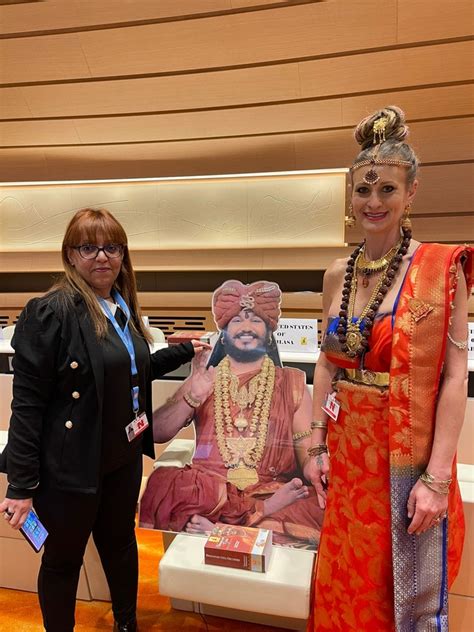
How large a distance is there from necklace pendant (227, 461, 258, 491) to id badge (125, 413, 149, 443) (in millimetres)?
Result: 414

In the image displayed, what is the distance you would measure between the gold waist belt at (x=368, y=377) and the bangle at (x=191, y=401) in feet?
2.49

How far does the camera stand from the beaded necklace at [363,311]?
1073mm

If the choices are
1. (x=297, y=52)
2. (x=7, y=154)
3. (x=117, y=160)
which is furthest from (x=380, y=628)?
(x=7, y=154)

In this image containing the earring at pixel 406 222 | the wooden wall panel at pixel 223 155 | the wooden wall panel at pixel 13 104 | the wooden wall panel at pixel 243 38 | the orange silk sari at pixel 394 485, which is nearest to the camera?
the orange silk sari at pixel 394 485

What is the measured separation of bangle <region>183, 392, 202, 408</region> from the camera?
67.1 inches

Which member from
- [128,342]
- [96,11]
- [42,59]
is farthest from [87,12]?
[128,342]

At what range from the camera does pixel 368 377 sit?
110 cm

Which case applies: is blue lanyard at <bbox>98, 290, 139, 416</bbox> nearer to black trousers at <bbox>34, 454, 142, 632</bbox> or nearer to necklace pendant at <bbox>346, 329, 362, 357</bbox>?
black trousers at <bbox>34, 454, 142, 632</bbox>

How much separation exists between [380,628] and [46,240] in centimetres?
603

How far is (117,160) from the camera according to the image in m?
5.02

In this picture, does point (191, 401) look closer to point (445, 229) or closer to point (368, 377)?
point (368, 377)

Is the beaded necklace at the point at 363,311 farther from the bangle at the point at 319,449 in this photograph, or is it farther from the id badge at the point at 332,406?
the bangle at the point at 319,449

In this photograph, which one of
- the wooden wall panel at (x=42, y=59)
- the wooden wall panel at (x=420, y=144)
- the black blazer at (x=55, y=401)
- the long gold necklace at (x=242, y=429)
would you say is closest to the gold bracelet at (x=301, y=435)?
the long gold necklace at (x=242, y=429)

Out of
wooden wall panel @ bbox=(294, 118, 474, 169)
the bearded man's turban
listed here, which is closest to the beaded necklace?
the bearded man's turban
